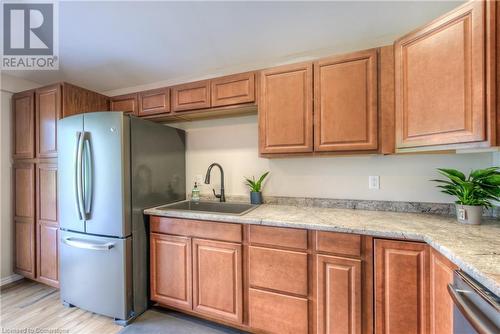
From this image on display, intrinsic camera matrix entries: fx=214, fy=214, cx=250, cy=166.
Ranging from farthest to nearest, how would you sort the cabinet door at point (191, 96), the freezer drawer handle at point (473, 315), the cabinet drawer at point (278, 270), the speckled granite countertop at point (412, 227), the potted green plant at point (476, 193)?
the cabinet door at point (191, 96) → the cabinet drawer at point (278, 270) → the potted green plant at point (476, 193) → the speckled granite countertop at point (412, 227) → the freezer drawer handle at point (473, 315)

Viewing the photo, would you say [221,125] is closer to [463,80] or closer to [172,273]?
[172,273]

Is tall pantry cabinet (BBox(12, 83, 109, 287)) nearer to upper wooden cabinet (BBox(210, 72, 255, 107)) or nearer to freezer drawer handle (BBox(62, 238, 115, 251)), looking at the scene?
freezer drawer handle (BBox(62, 238, 115, 251))

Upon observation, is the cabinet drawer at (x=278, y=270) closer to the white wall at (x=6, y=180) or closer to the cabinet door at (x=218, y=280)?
the cabinet door at (x=218, y=280)

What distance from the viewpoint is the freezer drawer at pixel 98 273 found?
5.74 feet

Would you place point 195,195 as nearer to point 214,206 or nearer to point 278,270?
point 214,206

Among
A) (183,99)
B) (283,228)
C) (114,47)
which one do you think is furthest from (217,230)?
(114,47)

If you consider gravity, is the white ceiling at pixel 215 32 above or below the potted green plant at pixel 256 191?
above

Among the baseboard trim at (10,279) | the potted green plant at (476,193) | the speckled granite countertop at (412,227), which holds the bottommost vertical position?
the baseboard trim at (10,279)

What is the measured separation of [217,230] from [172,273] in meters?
0.61

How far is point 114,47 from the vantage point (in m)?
2.01

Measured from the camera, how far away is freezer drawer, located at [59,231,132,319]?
1751mm

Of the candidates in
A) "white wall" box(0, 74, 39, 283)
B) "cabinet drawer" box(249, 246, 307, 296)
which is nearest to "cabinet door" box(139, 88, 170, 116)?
"white wall" box(0, 74, 39, 283)

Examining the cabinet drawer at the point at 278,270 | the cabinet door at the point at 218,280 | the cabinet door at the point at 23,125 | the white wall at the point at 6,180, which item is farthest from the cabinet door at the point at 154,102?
the cabinet drawer at the point at 278,270

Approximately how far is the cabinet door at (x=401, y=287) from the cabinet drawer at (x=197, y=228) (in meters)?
0.93
